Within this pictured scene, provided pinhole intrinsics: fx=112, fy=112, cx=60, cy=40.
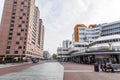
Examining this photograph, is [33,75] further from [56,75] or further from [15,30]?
[15,30]

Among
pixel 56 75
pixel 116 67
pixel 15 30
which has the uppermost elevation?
pixel 15 30

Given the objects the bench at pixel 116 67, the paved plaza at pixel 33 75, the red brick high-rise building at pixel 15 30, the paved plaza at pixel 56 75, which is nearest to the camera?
the paved plaza at pixel 33 75

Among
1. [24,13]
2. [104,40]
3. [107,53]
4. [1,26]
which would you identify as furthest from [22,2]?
[107,53]

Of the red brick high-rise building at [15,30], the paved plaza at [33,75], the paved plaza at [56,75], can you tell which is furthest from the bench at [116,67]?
the red brick high-rise building at [15,30]

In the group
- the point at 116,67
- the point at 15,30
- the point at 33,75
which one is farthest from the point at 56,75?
the point at 15,30

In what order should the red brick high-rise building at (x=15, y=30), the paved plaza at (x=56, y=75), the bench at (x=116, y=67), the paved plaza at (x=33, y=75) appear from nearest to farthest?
the paved plaza at (x=33, y=75) → the paved plaza at (x=56, y=75) → the bench at (x=116, y=67) → the red brick high-rise building at (x=15, y=30)

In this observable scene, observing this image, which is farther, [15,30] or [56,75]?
[15,30]

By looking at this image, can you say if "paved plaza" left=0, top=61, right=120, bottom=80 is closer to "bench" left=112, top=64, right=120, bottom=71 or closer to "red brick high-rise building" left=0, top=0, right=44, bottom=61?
"bench" left=112, top=64, right=120, bottom=71

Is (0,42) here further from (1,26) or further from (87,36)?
(87,36)

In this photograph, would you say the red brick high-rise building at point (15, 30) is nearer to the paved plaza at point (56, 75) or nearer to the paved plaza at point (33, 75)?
the paved plaza at point (56, 75)

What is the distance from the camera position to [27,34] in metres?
62.6

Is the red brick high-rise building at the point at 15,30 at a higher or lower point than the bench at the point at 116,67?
Result: higher

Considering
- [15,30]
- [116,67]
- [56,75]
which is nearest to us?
[56,75]

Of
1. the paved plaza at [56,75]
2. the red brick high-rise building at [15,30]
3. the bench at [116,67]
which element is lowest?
the paved plaza at [56,75]
